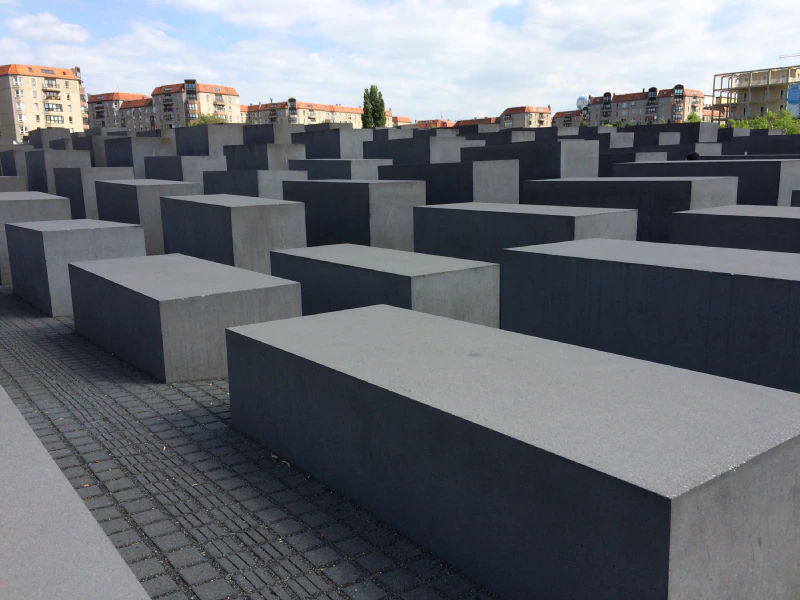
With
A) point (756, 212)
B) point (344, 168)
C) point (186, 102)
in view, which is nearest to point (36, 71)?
point (186, 102)

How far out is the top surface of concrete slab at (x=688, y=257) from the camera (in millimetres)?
6770

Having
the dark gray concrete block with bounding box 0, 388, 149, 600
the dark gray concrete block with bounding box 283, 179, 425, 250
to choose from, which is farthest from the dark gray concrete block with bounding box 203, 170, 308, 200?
the dark gray concrete block with bounding box 0, 388, 149, 600

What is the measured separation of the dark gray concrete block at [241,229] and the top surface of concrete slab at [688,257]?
5340 millimetres

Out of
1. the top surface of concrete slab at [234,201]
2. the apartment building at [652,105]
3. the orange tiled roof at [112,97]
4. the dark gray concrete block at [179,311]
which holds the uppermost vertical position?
the orange tiled roof at [112,97]

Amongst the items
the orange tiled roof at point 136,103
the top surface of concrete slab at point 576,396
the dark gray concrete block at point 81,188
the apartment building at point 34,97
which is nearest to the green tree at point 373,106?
the dark gray concrete block at point 81,188

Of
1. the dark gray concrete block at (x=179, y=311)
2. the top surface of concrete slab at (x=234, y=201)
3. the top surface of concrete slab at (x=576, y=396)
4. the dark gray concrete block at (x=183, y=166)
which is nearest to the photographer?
the top surface of concrete slab at (x=576, y=396)

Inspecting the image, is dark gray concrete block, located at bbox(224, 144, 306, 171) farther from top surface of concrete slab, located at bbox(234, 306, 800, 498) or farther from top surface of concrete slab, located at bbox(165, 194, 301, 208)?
top surface of concrete slab, located at bbox(234, 306, 800, 498)

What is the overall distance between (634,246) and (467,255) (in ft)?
11.1

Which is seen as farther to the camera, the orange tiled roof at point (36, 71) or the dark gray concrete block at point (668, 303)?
the orange tiled roof at point (36, 71)

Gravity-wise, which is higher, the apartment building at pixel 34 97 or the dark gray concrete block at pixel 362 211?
the apartment building at pixel 34 97

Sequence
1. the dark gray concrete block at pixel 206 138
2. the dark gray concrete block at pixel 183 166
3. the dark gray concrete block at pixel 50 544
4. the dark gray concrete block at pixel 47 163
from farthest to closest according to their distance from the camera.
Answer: the dark gray concrete block at pixel 206 138, the dark gray concrete block at pixel 47 163, the dark gray concrete block at pixel 183 166, the dark gray concrete block at pixel 50 544

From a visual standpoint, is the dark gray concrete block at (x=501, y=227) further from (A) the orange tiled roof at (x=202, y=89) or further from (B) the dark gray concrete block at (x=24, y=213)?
(A) the orange tiled roof at (x=202, y=89)

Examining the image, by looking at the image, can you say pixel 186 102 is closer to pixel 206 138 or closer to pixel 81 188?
pixel 206 138

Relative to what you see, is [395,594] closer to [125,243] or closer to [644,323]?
[644,323]
